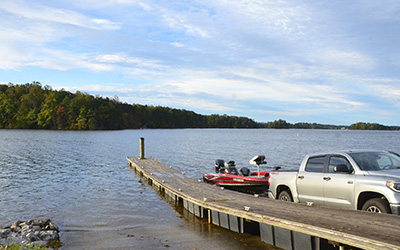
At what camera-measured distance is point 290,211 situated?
893cm

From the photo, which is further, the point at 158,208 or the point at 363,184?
the point at 158,208

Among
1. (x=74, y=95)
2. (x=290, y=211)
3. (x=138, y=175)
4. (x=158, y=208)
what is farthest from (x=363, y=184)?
(x=74, y=95)

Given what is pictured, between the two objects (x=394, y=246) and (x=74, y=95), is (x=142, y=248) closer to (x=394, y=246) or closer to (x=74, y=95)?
(x=394, y=246)

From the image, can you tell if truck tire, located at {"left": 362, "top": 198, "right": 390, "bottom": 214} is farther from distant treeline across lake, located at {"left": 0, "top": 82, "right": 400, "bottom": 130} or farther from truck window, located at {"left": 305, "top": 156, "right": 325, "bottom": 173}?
distant treeline across lake, located at {"left": 0, "top": 82, "right": 400, "bottom": 130}

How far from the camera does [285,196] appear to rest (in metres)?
10.5

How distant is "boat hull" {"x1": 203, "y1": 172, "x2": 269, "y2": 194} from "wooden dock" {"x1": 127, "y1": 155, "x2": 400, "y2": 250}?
322 cm

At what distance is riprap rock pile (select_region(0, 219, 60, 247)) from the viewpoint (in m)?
8.98

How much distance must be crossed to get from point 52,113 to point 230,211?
13230 centimetres

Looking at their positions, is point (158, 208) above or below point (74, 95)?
below

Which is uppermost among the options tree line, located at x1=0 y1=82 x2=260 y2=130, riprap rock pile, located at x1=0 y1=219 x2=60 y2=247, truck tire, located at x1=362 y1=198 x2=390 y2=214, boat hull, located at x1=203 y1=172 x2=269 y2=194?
tree line, located at x1=0 y1=82 x2=260 y2=130

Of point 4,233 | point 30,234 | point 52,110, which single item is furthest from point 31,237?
point 52,110

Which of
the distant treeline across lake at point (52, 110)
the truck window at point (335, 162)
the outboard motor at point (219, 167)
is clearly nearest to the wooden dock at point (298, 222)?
the truck window at point (335, 162)

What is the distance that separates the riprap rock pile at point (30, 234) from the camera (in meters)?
8.98

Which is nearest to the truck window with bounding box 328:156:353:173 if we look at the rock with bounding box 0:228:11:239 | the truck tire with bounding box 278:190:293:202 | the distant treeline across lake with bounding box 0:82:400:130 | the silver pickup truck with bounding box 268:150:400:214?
the silver pickup truck with bounding box 268:150:400:214
